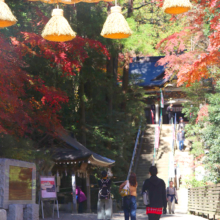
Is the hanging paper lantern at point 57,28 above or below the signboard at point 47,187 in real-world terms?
above

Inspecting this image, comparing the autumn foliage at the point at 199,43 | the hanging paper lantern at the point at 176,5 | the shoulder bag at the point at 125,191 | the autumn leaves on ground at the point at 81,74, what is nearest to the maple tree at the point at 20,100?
the autumn leaves on ground at the point at 81,74

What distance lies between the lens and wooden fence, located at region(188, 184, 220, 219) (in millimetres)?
13039

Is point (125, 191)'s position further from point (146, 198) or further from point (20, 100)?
point (20, 100)

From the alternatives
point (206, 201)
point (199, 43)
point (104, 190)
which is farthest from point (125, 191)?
point (199, 43)

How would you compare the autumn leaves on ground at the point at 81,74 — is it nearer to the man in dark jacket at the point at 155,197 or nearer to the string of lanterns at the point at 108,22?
the man in dark jacket at the point at 155,197

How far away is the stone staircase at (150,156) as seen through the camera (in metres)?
23.0

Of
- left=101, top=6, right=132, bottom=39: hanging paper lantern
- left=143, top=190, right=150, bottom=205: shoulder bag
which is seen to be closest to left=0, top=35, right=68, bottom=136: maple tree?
left=143, top=190, right=150, bottom=205: shoulder bag

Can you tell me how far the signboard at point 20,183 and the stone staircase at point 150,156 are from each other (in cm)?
1121

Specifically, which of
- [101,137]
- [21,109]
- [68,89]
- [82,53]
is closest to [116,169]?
[101,137]

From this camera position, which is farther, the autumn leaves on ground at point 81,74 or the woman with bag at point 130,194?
the autumn leaves on ground at point 81,74

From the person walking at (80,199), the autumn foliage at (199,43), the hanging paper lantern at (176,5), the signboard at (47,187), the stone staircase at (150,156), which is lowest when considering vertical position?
the person walking at (80,199)

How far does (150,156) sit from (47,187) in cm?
1307

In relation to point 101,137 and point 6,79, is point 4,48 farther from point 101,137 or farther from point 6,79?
point 101,137

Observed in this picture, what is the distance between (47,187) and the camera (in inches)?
525
